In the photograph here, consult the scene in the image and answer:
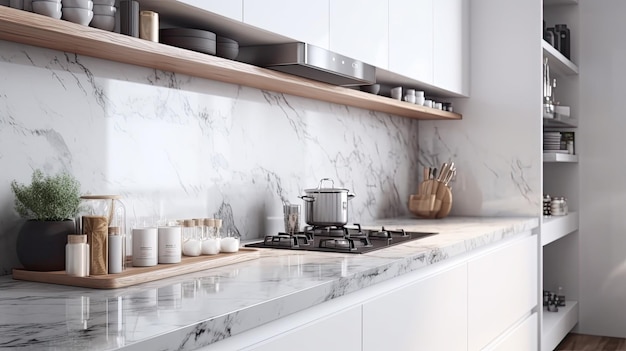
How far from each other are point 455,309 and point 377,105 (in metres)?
1.15

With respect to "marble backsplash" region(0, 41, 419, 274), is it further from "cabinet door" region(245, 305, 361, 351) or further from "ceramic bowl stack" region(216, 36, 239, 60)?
"cabinet door" region(245, 305, 361, 351)

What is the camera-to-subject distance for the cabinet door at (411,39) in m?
3.11

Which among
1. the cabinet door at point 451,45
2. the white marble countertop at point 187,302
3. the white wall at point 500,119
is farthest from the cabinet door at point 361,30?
the white wall at point 500,119

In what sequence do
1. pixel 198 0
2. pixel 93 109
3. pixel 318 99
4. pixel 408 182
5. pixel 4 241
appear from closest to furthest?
pixel 4 241, pixel 198 0, pixel 93 109, pixel 318 99, pixel 408 182

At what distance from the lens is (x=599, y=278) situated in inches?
190

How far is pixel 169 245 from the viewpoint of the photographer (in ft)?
6.12

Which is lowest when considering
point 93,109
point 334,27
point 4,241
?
point 4,241

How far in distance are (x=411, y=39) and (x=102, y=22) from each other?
72.8 inches

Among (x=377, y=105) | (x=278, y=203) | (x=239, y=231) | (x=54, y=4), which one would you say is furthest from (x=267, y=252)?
(x=377, y=105)

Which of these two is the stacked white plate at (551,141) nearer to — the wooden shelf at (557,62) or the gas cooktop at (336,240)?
the wooden shelf at (557,62)

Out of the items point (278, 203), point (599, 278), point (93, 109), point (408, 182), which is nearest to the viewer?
point (93, 109)

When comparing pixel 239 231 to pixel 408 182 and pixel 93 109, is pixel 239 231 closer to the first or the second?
pixel 93 109

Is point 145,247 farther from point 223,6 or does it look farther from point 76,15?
point 223,6

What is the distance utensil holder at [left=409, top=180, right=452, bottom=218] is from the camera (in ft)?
12.5
